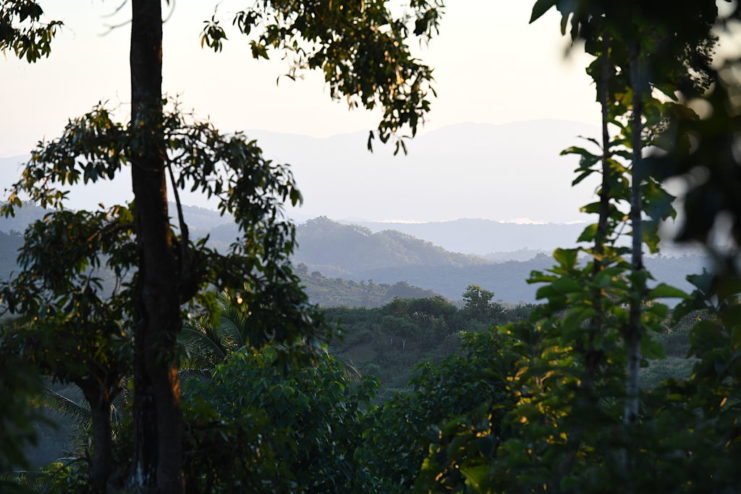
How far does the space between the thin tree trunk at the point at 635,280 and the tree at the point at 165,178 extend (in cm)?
289

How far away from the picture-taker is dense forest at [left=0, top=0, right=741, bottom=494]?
2.86 m

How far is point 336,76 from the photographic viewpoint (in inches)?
298

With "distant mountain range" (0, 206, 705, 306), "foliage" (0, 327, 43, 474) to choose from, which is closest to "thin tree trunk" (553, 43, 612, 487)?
"foliage" (0, 327, 43, 474)

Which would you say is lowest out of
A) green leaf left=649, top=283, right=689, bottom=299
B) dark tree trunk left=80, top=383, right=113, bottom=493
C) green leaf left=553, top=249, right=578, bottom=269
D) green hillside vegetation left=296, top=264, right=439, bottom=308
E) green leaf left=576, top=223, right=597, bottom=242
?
green hillside vegetation left=296, top=264, right=439, bottom=308

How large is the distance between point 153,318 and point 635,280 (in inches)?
150

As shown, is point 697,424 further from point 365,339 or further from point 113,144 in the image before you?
point 365,339

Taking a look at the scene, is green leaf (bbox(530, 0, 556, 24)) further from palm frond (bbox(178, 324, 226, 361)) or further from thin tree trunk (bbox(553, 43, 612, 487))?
palm frond (bbox(178, 324, 226, 361))

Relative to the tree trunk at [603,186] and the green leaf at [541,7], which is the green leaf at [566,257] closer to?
the tree trunk at [603,186]

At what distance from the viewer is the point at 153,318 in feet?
21.0

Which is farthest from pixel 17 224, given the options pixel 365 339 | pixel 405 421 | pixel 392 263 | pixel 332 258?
pixel 405 421

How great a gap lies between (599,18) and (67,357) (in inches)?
196

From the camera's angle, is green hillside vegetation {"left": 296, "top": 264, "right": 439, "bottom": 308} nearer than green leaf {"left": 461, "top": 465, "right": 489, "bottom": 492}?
No

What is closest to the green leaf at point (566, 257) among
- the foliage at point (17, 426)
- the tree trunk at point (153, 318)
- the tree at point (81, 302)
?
the foliage at point (17, 426)

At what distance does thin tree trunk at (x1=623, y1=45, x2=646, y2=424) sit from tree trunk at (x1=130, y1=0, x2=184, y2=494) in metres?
3.51
